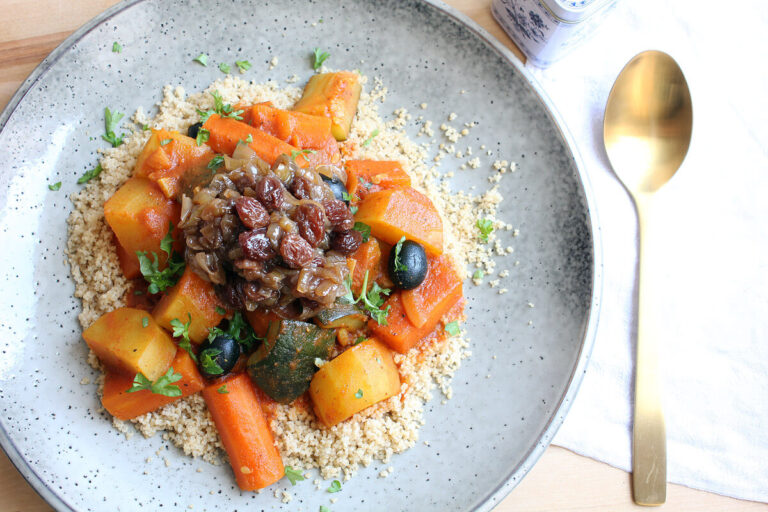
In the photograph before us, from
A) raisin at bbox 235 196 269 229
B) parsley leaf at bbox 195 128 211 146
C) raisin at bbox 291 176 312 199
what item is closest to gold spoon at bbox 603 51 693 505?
raisin at bbox 291 176 312 199

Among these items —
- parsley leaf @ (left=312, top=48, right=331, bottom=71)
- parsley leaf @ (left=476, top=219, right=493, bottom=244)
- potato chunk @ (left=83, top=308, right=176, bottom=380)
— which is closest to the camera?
potato chunk @ (left=83, top=308, right=176, bottom=380)

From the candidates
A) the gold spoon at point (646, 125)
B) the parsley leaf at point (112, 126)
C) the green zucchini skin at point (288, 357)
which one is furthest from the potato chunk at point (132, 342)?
the gold spoon at point (646, 125)

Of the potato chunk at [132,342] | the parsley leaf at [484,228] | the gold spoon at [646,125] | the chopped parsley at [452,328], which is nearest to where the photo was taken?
the potato chunk at [132,342]

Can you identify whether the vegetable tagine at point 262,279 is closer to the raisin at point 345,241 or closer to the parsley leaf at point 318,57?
the raisin at point 345,241

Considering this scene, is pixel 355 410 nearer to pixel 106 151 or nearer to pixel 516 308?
pixel 516 308

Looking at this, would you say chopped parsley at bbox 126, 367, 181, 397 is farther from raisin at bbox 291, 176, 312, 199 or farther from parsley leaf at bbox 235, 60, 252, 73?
parsley leaf at bbox 235, 60, 252, 73

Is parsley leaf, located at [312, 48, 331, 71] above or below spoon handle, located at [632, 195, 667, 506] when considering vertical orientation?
above
